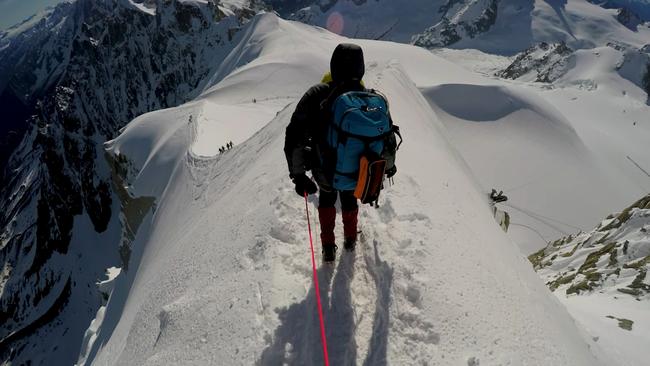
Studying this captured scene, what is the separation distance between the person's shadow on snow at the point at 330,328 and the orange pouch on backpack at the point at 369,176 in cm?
118

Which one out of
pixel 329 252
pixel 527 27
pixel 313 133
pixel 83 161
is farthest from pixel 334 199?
pixel 527 27

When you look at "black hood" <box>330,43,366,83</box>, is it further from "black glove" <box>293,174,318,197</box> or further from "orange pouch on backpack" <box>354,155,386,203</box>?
"black glove" <box>293,174,318,197</box>

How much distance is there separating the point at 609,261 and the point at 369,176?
29.5ft

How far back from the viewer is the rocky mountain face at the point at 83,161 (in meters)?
97.9

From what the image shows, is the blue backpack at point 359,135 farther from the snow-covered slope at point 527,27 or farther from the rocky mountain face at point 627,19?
the rocky mountain face at point 627,19

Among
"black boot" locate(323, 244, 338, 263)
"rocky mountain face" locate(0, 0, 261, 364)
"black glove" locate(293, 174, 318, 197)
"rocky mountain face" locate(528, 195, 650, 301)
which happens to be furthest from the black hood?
"rocky mountain face" locate(0, 0, 261, 364)

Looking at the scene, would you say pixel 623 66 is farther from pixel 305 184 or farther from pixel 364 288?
pixel 305 184

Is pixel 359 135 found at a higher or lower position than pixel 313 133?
higher

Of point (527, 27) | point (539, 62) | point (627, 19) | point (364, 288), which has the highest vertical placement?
point (364, 288)

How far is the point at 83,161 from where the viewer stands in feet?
430

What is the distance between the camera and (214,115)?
853 inches

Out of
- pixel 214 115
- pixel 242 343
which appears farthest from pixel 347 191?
pixel 214 115

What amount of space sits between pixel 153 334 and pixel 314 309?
243cm

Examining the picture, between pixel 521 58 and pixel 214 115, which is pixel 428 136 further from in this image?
pixel 521 58
